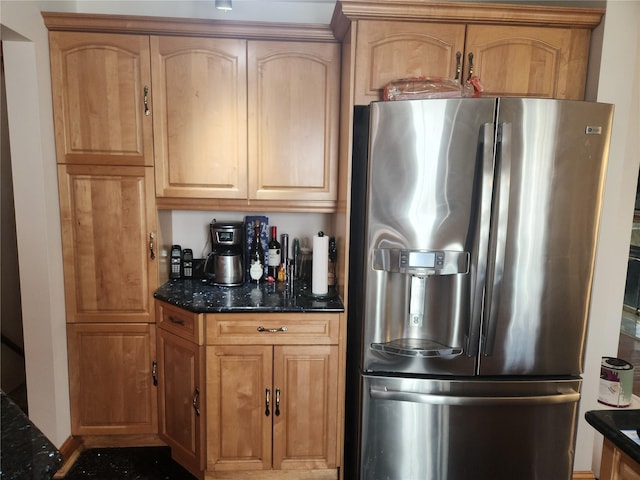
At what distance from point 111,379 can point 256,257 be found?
3.31 ft

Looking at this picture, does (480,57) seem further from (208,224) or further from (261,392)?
(261,392)

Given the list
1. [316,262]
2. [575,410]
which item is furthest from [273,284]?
[575,410]

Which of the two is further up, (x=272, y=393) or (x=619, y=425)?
(x=619, y=425)

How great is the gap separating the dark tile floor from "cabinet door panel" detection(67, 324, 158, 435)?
0.13 meters

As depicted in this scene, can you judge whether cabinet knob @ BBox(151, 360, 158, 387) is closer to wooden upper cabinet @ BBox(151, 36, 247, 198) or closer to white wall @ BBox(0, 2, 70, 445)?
white wall @ BBox(0, 2, 70, 445)

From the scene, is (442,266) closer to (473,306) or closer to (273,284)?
(473,306)

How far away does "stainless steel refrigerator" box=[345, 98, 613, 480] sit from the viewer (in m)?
1.87

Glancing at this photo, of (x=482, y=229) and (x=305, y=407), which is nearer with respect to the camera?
(x=482, y=229)

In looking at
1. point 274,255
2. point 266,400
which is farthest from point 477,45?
point 266,400

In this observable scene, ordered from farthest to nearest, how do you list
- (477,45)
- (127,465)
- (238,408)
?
(127,465) → (238,408) → (477,45)

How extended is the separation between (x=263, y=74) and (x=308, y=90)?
0.24 m

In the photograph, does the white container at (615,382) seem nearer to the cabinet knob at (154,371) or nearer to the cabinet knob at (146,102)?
the cabinet knob at (154,371)

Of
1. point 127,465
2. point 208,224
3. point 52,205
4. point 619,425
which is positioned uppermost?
point 52,205

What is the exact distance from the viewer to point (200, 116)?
232cm
